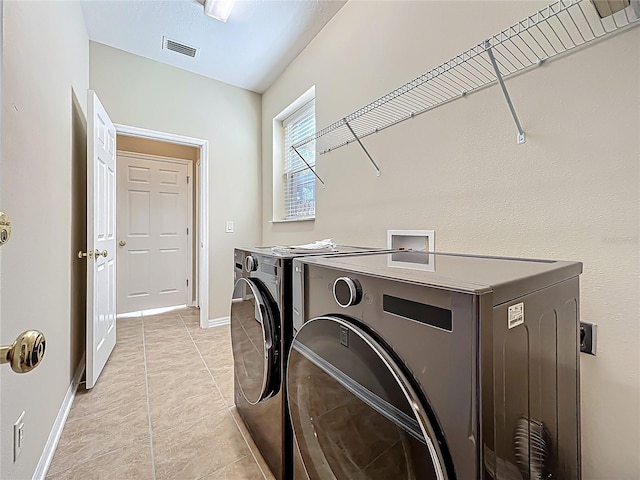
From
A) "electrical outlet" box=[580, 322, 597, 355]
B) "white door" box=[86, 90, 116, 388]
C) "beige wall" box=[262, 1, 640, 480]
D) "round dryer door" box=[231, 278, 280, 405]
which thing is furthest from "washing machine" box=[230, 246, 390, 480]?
"white door" box=[86, 90, 116, 388]

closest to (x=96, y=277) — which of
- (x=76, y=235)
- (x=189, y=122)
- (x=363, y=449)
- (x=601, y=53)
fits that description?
(x=76, y=235)

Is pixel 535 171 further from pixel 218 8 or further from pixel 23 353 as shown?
pixel 218 8

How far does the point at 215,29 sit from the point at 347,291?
260cm

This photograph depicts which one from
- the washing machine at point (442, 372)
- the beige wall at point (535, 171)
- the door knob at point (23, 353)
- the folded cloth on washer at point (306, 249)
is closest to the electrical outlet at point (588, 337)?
the beige wall at point (535, 171)

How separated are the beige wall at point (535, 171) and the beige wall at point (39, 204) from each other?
5.29ft

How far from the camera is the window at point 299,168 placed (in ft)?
8.92

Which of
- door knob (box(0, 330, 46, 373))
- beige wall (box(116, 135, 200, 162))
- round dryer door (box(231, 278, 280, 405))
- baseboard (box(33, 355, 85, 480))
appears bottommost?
baseboard (box(33, 355, 85, 480))

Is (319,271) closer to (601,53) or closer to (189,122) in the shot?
(601,53)

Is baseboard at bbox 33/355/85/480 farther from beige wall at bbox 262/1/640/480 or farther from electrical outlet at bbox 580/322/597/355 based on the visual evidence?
electrical outlet at bbox 580/322/597/355

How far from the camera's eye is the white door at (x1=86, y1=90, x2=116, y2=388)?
1.97 meters

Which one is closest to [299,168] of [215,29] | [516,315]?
[215,29]

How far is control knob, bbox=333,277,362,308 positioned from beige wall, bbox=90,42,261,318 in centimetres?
275

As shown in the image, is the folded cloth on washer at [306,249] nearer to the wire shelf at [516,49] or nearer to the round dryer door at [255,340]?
the round dryer door at [255,340]

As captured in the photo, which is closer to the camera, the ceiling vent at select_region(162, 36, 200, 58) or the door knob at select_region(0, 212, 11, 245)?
the door knob at select_region(0, 212, 11, 245)
